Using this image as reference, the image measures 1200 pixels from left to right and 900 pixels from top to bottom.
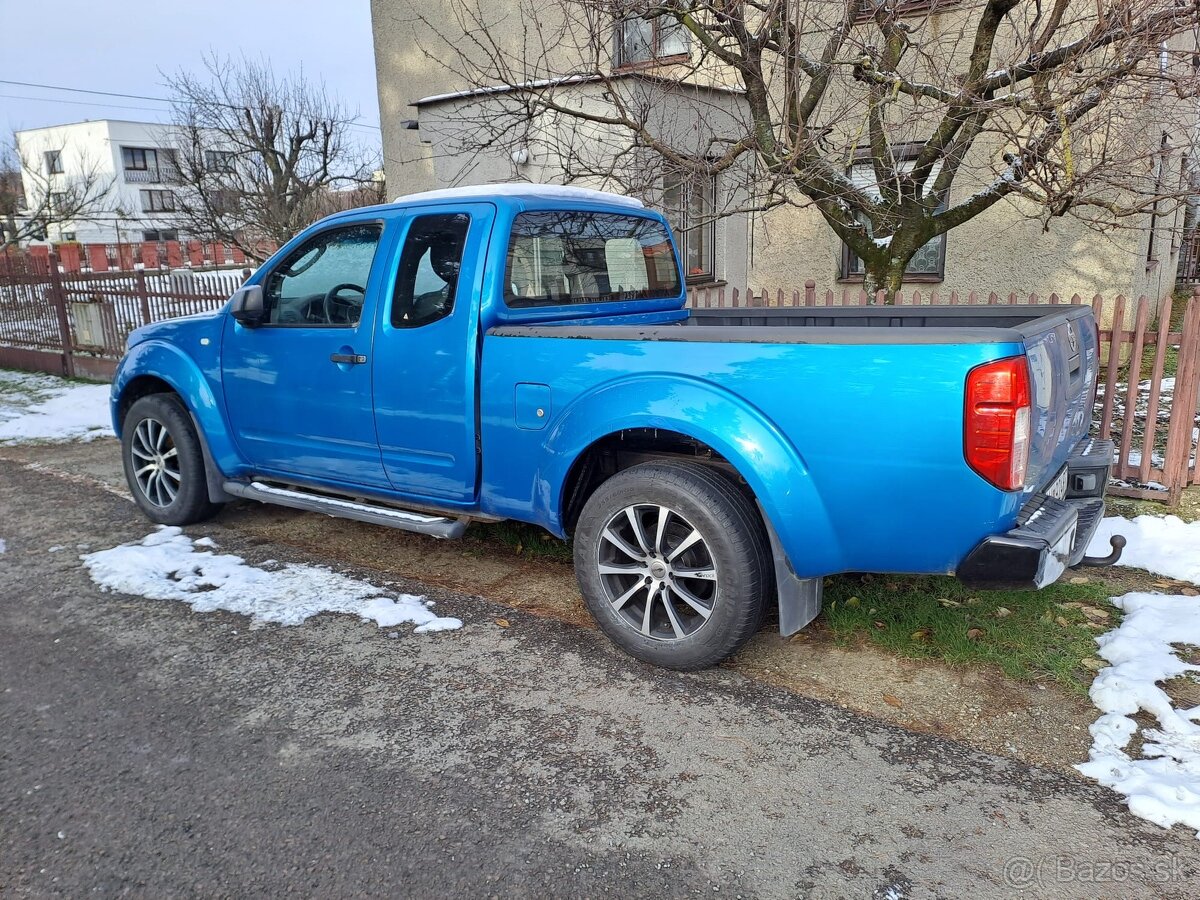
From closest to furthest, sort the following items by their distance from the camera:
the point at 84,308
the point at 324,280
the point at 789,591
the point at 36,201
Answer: the point at 789,591, the point at 324,280, the point at 84,308, the point at 36,201

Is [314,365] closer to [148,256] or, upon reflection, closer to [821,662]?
[821,662]

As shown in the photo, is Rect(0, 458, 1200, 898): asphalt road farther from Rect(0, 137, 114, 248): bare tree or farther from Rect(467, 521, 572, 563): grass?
Rect(0, 137, 114, 248): bare tree

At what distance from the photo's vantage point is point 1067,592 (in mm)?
4242

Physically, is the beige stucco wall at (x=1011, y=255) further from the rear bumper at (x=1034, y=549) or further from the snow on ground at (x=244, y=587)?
the snow on ground at (x=244, y=587)

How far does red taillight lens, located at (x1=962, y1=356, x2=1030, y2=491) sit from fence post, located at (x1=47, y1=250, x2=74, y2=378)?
12.5 m

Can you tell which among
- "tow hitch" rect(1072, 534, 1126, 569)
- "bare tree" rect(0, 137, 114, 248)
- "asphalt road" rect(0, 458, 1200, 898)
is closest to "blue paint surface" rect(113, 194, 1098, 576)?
"tow hitch" rect(1072, 534, 1126, 569)

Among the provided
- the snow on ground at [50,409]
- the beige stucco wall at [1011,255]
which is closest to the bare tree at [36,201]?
the snow on ground at [50,409]

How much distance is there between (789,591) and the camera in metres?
3.36

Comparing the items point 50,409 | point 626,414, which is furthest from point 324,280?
point 50,409

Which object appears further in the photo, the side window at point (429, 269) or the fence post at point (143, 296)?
the fence post at point (143, 296)

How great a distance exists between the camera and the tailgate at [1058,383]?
2980 mm

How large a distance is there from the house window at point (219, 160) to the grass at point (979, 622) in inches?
699

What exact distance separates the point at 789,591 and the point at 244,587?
2.80 meters

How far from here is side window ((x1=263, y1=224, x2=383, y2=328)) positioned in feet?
14.4
